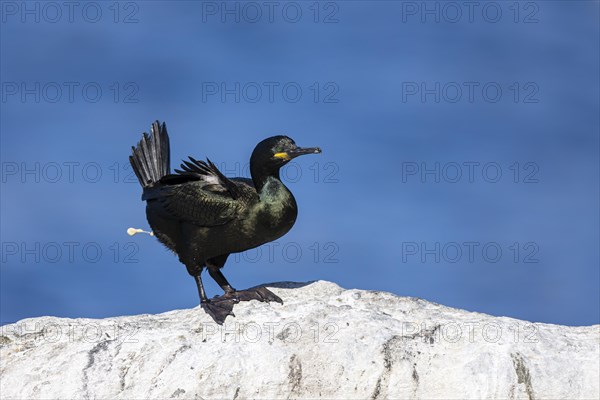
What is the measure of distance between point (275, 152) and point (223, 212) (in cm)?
80

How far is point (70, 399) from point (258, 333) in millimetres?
1703

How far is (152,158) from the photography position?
35.9 feet

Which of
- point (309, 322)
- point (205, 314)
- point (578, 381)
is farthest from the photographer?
point (205, 314)

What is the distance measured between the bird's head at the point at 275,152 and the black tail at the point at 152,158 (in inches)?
68.6

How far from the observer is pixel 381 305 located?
8.73m

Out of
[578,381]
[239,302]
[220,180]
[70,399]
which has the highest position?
[220,180]

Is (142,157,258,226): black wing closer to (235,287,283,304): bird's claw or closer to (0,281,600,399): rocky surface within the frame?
(235,287,283,304): bird's claw

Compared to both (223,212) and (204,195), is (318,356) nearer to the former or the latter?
(223,212)

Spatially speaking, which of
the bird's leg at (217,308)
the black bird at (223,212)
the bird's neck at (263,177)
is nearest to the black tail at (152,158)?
the black bird at (223,212)

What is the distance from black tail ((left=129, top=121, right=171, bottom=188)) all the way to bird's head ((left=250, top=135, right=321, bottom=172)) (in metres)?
1.74

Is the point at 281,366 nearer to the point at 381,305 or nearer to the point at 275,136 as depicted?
the point at 381,305

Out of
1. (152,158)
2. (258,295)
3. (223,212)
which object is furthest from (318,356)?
(152,158)

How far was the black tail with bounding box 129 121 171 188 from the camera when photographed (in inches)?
428

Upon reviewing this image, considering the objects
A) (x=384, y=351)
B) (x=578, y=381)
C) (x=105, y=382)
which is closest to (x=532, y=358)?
(x=578, y=381)
